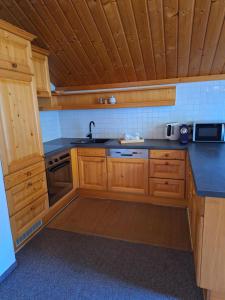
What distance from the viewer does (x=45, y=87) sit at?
2.83 metres

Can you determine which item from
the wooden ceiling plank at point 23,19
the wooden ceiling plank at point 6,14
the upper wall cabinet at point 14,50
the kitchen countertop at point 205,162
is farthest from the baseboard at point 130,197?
the wooden ceiling plank at point 6,14

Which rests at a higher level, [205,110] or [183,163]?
[205,110]

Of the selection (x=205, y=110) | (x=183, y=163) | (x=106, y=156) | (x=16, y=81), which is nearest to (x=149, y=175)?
(x=183, y=163)

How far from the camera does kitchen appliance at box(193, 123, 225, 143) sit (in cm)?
282

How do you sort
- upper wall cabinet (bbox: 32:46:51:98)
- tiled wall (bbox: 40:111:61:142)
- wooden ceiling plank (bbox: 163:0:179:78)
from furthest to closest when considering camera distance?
tiled wall (bbox: 40:111:61:142) → upper wall cabinet (bbox: 32:46:51:98) → wooden ceiling plank (bbox: 163:0:179:78)

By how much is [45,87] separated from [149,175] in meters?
1.95

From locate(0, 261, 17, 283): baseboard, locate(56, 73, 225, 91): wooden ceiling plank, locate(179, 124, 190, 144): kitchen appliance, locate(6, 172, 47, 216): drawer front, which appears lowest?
locate(0, 261, 17, 283): baseboard

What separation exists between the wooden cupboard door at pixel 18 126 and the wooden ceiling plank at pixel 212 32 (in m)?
2.01

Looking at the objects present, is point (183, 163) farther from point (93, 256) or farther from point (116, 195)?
point (93, 256)

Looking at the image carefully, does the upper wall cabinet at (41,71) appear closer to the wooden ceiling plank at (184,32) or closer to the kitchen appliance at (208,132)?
the wooden ceiling plank at (184,32)

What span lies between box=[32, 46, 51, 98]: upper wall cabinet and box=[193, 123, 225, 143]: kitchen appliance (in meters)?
2.19

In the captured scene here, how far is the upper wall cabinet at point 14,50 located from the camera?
1.86 meters

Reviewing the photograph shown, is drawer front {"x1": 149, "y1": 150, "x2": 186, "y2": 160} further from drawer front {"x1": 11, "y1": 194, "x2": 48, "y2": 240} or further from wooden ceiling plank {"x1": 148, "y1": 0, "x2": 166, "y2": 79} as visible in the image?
drawer front {"x1": 11, "y1": 194, "x2": 48, "y2": 240}

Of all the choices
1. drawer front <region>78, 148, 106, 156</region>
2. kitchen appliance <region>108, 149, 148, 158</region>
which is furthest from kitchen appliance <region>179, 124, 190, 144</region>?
drawer front <region>78, 148, 106, 156</region>
